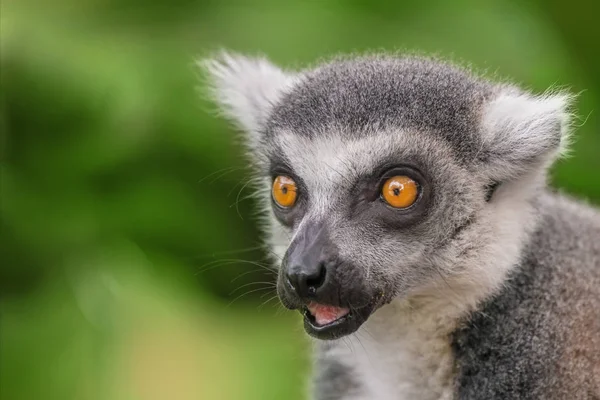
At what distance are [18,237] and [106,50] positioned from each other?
1.20m

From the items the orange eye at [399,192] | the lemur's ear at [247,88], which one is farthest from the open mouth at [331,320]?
the lemur's ear at [247,88]

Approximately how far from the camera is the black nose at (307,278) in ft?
7.72

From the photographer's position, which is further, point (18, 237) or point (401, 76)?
point (18, 237)

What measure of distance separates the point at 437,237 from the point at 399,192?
20cm

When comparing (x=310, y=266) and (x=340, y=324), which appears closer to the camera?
(x=310, y=266)

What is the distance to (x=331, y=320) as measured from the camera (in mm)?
2488

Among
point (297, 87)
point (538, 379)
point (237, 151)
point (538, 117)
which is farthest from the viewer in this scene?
point (237, 151)

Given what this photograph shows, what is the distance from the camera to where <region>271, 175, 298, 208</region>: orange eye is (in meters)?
2.74

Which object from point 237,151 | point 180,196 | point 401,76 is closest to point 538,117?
point 401,76

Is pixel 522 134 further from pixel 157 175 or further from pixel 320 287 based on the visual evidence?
pixel 157 175

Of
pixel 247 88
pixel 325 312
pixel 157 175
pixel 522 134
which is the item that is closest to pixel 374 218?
pixel 325 312

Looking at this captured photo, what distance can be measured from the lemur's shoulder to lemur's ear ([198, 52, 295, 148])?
1.07 meters

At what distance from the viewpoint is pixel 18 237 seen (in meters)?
4.73

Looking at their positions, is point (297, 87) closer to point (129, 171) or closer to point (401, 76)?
point (401, 76)
